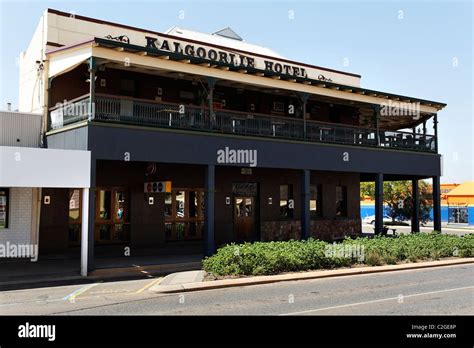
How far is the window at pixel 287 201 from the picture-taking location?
25.1 metres

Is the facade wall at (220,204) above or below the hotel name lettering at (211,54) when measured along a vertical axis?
below

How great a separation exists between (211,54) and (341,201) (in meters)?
11.9

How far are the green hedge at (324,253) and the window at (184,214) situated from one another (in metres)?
4.87

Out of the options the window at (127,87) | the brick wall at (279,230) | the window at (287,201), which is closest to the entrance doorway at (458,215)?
the window at (287,201)

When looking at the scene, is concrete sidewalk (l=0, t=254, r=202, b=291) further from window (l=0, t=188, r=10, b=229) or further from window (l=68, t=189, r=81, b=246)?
window (l=68, t=189, r=81, b=246)

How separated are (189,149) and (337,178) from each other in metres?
12.5

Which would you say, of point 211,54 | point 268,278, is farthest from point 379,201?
point 268,278

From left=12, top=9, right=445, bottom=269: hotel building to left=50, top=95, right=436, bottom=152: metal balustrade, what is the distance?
0.08 metres

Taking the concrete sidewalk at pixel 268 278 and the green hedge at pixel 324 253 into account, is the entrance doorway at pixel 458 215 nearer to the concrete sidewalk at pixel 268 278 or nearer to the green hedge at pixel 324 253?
the green hedge at pixel 324 253

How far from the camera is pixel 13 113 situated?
58.3ft

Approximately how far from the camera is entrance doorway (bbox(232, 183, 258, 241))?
23.3 meters

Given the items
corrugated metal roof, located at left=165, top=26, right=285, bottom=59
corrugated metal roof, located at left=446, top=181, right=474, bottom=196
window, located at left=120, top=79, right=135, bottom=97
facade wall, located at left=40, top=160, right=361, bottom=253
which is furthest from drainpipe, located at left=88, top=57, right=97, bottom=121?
corrugated metal roof, located at left=446, top=181, right=474, bottom=196
